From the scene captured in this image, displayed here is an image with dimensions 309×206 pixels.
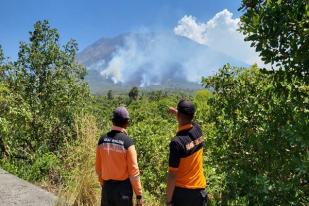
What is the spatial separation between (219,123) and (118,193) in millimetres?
2910

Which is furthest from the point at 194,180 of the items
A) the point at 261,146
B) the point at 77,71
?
the point at 77,71

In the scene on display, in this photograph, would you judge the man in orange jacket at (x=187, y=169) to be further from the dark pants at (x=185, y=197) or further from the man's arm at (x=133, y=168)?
the man's arm at (x=133, y=168)

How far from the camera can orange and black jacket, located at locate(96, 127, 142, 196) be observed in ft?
16.0

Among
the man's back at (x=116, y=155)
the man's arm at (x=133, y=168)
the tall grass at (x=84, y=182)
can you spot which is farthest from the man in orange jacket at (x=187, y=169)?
the tall grass at (x=84, y=182)

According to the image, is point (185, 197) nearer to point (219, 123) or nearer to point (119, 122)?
point (119, 122)

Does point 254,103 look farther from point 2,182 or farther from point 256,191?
point 2,182

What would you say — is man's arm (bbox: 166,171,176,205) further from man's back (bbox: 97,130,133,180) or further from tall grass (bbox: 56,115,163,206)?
tall grass (bbox: 56,115,163,206)

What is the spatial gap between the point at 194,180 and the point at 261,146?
0.94 metres

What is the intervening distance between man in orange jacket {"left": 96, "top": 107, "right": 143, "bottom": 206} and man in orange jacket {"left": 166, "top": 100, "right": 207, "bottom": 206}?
0.54 meters

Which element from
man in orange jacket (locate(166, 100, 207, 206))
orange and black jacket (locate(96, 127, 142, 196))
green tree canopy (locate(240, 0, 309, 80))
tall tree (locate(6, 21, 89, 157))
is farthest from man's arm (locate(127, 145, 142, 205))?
tall tree (locate(6, 21, 89, 157))

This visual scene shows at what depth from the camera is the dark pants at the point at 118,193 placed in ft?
16.1

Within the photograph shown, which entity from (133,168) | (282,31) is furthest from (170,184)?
(282,31)

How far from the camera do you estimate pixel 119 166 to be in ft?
16.1

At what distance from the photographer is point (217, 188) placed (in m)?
7.00
